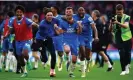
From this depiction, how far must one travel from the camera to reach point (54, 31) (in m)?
22.4

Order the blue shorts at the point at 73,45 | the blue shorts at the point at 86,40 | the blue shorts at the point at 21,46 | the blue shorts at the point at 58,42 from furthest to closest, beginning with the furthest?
the blue shorts at the point at 58,42 < the blue shorts at the point at 86,40 < the blue shorts at the point at 73,45 < the blue shorts at the point at 21,46

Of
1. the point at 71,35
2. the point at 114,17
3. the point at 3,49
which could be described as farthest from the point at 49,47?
the point at 3,49

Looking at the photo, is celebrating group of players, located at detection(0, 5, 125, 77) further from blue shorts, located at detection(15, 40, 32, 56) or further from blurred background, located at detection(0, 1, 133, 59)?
blurred background, located at detection(0, 1, 133, 59)

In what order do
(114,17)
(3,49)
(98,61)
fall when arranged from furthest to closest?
(98,61), (3,49), (114,17)

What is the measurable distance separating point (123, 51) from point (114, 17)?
1.61 metres

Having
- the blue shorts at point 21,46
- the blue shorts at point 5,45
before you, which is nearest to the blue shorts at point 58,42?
the blue shorts at point 5,45

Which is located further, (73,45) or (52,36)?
(52,36)

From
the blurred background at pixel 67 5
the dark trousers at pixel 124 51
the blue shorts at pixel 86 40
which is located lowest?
the dark trousers at pixel 124 51

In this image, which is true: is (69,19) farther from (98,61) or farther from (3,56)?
(98,61)

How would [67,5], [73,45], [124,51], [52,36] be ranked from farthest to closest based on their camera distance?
[67,5], [124,51], [52,36], [73,45]

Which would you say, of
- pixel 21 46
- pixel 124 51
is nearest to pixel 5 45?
pixel 21 46

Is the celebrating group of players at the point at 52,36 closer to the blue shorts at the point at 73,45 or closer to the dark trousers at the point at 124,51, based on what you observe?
the blue shorts at the point at 73,45

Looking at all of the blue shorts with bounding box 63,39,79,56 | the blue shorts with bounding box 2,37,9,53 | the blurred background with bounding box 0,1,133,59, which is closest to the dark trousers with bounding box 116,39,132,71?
the blue shorts with bounding box 63,39,79,56

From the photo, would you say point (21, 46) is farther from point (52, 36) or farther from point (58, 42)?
point (58, 42)
